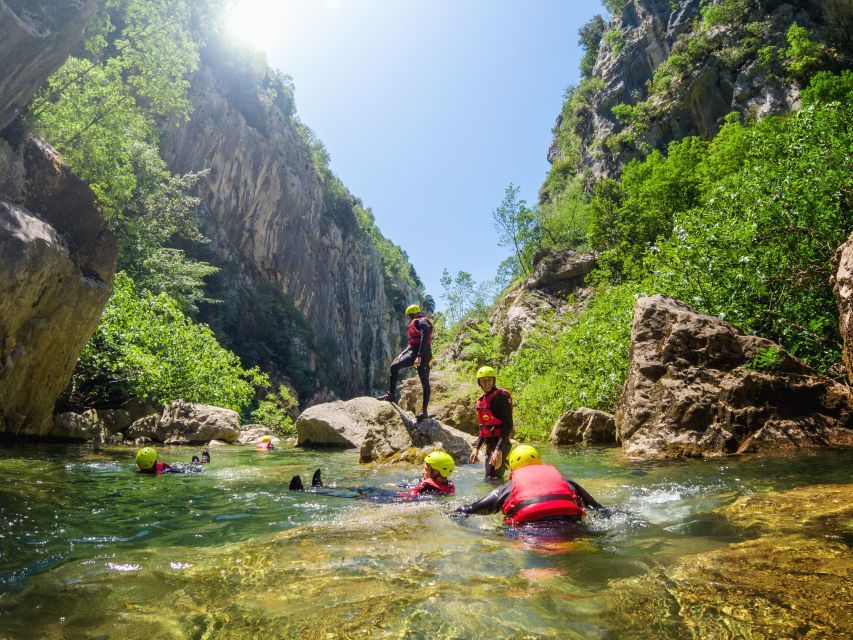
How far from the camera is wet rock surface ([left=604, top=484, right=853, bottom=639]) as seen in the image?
6.84ft

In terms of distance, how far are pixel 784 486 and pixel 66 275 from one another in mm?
12139

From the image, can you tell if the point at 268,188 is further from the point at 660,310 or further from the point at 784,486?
the point at 784,486

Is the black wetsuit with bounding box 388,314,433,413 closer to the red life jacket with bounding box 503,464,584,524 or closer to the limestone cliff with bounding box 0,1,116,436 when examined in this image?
the red life jacket with bounding box 503,464,584,524

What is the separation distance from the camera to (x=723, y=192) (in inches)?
481

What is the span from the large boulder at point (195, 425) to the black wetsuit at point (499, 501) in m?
13.2

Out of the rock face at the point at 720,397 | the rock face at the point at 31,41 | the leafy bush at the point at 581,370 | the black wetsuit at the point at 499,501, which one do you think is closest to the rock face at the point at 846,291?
the rock face at the point at 720,397

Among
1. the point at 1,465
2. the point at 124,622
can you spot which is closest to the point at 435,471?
the point at 124,622

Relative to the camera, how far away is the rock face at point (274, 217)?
1629 inches

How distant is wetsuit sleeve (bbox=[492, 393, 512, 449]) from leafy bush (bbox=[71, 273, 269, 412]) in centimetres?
1175

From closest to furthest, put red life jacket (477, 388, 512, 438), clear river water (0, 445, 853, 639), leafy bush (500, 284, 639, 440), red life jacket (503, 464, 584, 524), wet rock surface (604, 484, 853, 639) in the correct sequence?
wet rock surface (604, 484, 853, 639)
clear river water (0, 445, 853, 639)
red life jacket (503, 464, 584, 524)
red life jacket (477, 388, 512, 438)
leafy bush (500, 284, 639, 440)

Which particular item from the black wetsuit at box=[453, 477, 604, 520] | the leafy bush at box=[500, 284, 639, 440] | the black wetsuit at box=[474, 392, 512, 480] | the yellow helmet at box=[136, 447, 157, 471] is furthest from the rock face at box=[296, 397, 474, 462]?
the black wetsuit at box=[453, 477, 604, 520]

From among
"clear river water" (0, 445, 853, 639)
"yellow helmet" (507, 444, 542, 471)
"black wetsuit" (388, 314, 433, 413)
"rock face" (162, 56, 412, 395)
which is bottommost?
"clear river water" (0, 445, 853, 639)

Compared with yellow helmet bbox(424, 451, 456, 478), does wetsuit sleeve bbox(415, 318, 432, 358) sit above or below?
above

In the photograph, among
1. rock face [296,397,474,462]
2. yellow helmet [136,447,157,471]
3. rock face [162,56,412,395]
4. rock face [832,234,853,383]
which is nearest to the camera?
rock face [832,234,853,383]
